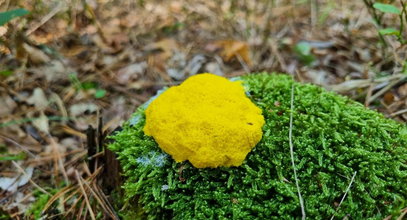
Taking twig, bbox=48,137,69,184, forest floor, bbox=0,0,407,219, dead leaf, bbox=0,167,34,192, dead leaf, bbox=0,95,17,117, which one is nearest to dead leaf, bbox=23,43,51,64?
forest floor, bbox=0,0,407,219

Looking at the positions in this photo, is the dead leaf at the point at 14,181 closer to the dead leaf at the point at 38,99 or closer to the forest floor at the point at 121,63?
the forest floor at the point at 121,63

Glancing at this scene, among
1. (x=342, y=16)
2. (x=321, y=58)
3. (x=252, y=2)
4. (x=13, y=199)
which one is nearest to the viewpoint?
(x=13, y=199)

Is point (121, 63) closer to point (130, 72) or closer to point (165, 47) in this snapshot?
point (130, 72)

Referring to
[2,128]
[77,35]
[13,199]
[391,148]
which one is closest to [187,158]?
[391,148]

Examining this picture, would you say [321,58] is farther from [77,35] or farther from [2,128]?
[2,128]

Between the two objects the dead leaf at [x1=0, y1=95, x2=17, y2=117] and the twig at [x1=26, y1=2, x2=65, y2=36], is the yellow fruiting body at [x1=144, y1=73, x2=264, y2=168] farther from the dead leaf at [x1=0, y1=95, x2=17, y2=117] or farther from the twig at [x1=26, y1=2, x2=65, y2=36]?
the twig at [x1=26, y1=2, x2=65, y2=36]

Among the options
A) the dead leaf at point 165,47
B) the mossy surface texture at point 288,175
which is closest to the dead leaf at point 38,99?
the dead leaf at point 165,47
